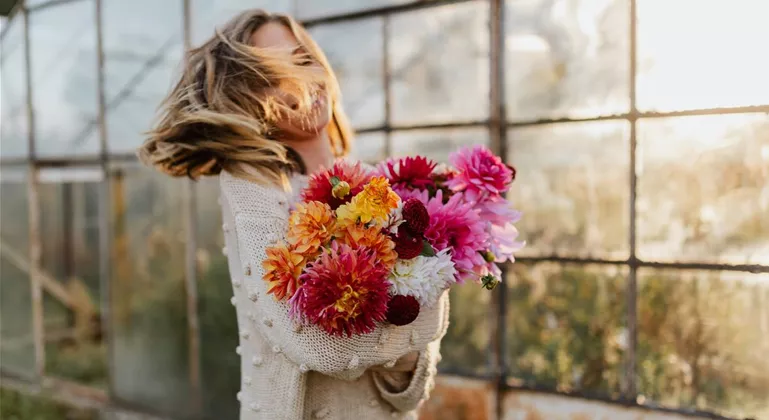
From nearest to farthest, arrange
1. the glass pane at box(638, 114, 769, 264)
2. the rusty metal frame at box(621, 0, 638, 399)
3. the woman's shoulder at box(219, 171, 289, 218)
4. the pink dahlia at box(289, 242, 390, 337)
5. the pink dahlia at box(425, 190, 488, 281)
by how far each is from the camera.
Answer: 1. the pink dahlia at box(289, 242, 390, 337)
2. the pink dahlia at box(425, 190, 488, 281)
3. the woman's shoulder at box(219, 171, 289, 218)
4. the glass pane at box(638, 114, 769, 264)
5. the rusty metal frame at box(621, 0, 638, 399)

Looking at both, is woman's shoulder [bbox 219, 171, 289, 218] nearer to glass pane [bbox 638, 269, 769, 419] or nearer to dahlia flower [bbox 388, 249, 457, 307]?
dahlia flower [bbox 388, 249, 457, 307]

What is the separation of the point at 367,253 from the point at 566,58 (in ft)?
4.71

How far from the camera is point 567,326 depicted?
2527 mm

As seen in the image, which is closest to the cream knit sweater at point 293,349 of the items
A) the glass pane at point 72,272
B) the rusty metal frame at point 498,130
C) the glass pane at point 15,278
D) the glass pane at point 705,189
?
the rusty metal frame at point 498,130

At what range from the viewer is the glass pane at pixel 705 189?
2160mm

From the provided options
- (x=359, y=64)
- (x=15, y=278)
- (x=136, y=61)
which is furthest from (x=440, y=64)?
(x=15, y=278)

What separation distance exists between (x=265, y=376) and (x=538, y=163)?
1355 mm

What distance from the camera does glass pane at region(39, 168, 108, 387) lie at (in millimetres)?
5609

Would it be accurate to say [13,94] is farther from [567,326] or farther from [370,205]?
[370,205]

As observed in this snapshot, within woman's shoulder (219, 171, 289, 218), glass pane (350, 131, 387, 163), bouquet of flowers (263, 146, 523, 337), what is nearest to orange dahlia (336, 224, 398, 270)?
bouquet of flowers (263, 146, 523, 337)

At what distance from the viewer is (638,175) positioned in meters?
2.36

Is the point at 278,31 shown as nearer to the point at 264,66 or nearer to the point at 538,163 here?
the point at 264,66

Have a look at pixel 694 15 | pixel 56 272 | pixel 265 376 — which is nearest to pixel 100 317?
pixel 56 272

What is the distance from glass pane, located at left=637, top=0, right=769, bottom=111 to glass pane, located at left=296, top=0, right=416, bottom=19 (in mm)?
958
